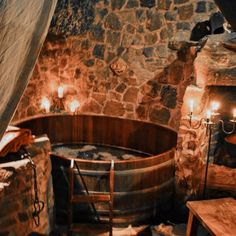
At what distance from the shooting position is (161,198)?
457 centimetres

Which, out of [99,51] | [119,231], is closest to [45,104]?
[99,51]

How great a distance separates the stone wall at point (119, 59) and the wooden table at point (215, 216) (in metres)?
2.65

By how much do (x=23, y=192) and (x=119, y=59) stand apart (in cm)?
395

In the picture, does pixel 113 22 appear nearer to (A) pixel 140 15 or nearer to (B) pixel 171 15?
(A) pixel 140 15

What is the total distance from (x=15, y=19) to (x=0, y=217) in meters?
2.46

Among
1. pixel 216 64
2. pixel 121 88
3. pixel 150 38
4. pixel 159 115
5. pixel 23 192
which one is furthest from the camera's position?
pixel 121 88

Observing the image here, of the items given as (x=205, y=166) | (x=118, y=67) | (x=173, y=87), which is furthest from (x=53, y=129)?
(x=205, y=166)

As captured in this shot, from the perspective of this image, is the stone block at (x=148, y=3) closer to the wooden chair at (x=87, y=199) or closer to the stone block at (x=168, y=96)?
the stone block at (x=168, y=96)

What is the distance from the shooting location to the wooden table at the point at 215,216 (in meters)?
2.87

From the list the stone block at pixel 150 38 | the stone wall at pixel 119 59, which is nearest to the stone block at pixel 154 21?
the stone wall at pixel 119 59

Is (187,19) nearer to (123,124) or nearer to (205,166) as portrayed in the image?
(123,124)

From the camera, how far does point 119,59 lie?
6.31 metres

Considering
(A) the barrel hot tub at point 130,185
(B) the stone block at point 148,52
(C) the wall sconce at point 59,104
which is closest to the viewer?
(A) the barrel hot tub at point 130,185

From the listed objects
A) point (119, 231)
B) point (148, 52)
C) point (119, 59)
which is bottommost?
point (119, 231)
